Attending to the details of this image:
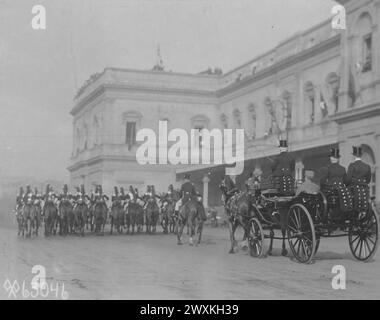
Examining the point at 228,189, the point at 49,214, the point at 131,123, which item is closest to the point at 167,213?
the point at 49,214

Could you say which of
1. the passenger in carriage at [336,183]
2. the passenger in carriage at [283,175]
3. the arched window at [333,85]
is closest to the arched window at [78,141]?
the arched window at [333,85]

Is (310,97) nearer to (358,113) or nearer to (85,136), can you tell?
(358,113)

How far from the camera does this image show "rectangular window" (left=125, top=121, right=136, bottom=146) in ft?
108

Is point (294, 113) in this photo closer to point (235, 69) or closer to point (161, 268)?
point (235, 69)

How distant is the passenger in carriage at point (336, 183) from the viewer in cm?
1072

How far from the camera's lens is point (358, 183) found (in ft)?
36.6

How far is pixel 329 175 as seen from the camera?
1148 cm

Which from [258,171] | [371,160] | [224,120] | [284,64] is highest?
[284,64]

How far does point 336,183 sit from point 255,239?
259cm

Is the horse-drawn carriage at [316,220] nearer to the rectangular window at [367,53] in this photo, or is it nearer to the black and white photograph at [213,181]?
the black and white photograph at [213,181]

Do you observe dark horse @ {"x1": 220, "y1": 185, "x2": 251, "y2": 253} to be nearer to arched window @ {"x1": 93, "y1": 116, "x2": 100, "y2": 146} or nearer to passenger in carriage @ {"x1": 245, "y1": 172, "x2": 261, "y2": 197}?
passenger in carriage @ {"x1": 245, "y1": 172, "x2": 261, "y2": 197}

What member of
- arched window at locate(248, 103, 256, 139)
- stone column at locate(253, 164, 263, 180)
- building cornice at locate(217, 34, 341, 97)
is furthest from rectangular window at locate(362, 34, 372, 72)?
arched window at locate(248, 103, 256, 139)

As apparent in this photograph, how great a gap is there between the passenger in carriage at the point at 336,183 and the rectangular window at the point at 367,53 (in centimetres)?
1285
